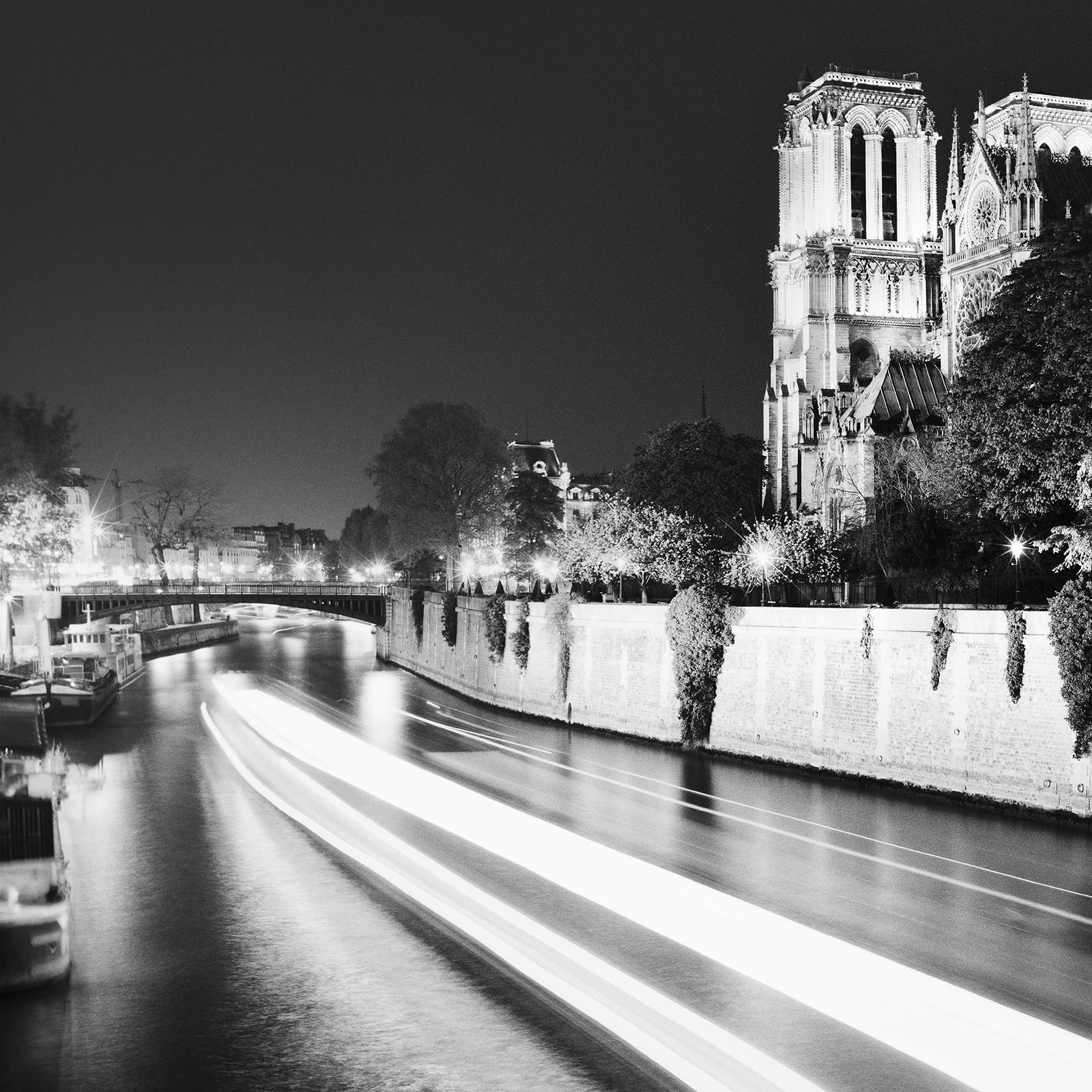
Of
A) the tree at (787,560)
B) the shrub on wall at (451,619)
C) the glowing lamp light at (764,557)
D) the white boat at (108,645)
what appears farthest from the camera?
the white boat at (108,645)

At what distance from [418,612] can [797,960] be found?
5693cm

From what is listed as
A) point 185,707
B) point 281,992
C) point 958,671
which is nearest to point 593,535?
point 185,707

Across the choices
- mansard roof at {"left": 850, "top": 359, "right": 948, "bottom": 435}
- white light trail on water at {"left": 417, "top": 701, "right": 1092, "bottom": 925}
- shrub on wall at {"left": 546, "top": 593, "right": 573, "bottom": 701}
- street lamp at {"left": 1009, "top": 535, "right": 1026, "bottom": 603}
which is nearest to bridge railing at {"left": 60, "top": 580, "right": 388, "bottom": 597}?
mansard roof at {"left": 850, "top": 359, "right": 948, "bottom": 435}

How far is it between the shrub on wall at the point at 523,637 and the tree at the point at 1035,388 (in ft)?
61.0

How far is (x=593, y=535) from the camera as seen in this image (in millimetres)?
54531

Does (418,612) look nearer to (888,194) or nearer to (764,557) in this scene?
(764,557)

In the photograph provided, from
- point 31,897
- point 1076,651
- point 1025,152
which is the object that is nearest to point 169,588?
point 1025,152

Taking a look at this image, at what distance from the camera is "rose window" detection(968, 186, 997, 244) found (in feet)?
220

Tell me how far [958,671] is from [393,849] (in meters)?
12.4

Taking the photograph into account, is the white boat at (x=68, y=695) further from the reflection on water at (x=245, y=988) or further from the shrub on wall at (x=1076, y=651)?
the shrub on wall at (x=1076, y=651)

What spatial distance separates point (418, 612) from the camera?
69750 mm

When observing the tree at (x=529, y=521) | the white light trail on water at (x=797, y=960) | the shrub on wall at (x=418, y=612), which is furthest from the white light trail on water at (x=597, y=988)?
the tree at (x=529, y=521)

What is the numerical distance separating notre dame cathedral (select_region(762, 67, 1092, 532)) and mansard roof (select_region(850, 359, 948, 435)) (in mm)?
90

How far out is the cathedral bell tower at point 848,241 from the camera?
90.7 m
